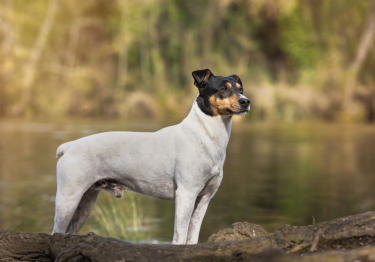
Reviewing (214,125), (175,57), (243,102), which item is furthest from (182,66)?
(243,102)

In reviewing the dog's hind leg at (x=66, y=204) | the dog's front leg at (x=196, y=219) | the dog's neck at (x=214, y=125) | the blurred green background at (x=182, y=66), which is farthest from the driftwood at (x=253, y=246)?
the blurred green background at (x=182, y=66)

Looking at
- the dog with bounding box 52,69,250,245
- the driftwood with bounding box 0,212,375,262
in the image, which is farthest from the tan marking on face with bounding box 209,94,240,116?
the driftwood with bounding box 0,212,375,262

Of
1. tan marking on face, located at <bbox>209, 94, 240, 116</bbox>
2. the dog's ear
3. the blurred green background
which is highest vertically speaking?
the blurred green background

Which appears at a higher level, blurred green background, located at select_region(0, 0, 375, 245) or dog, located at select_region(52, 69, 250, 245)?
blurred green background, located at select_region(0, 0, 375, 245)

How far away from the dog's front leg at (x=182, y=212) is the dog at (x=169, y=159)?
1 cm

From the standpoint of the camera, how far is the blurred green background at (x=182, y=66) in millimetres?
29141

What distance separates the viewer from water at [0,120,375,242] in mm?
11102

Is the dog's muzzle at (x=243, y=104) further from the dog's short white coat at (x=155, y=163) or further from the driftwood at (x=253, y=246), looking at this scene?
the driftwood at (x=253, y=246)

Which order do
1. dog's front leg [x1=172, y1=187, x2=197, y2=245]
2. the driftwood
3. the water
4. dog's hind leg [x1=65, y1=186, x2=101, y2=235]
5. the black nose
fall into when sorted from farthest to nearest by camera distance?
the water → dog's hind leg [x1=65, y1=186, x2=101, y2=235] → the black nose → dog's front leg [x1=172, y1=187, x2=197, y2=245] → the driftwood

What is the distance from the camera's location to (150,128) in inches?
981

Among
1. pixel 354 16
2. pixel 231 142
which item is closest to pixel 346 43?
pixel 354 16

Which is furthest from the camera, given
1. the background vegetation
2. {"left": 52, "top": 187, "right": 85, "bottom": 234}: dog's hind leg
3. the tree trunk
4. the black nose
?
the background vegetation

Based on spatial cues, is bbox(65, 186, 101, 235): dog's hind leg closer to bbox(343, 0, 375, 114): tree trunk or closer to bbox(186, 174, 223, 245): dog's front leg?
bbox(186, 174, 223, 245): dog's front leg

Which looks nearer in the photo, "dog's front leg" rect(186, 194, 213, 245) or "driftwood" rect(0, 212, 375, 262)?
"driftwood" rect(0, 212, 375, 262)
